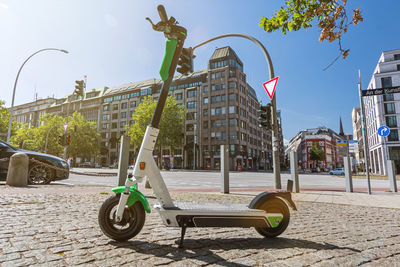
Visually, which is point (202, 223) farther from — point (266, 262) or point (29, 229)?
point (29, 229)

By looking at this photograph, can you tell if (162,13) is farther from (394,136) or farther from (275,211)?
(394,136)

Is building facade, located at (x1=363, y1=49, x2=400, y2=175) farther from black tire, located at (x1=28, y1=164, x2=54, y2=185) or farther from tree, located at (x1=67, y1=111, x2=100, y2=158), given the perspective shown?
tree, located at (x1=67, y1=111, x2=100, y2=158)

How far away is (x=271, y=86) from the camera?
785cm

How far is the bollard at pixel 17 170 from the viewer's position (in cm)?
843

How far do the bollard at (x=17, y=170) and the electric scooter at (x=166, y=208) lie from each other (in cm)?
740

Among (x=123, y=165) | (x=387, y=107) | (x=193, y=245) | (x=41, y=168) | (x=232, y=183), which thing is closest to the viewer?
(x=193, y=245)

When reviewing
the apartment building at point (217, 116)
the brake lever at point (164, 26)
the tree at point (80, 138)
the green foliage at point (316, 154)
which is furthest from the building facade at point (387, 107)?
the tree at point (80, 138)

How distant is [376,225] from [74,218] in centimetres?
486

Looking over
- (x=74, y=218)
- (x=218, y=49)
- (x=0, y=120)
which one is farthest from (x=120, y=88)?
(x=74, y=218)

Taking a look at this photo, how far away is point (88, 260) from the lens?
2215 mm

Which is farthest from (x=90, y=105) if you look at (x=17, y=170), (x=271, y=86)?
(x=271, y=86)

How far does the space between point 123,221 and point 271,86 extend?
641 cm

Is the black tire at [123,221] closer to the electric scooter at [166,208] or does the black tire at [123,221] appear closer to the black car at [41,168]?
the electric scooter at [166,208]

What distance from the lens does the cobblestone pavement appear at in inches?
89.4
